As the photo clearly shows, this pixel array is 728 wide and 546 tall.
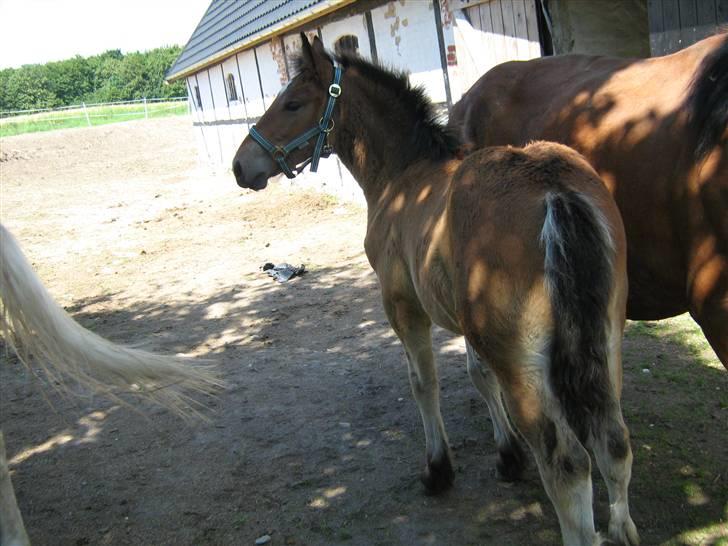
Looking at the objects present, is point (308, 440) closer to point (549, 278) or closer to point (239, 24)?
point (549, 278)

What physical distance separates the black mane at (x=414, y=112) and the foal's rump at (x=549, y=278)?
1088 millimetres

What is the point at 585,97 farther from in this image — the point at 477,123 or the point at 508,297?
the point at 508,297

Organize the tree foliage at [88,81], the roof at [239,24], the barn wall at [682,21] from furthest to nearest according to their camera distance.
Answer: the tree foliage at [88,81] < the roof at [239,24] < the barn wall at [682,21]

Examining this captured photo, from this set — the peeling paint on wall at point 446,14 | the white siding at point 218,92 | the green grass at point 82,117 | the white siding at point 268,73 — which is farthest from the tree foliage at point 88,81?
the peeling paint on wall at point 446,14

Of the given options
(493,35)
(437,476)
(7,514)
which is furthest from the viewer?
(493,35)

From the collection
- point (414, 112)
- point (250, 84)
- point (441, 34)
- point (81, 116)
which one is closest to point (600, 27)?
point (441, 34)

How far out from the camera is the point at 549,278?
2182mm

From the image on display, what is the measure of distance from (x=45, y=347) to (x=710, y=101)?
8.93 feet

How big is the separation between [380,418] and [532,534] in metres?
1.50

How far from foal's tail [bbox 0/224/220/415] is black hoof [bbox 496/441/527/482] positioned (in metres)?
1.61

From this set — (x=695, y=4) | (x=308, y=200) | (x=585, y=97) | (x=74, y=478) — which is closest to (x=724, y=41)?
(x=585, y=97)

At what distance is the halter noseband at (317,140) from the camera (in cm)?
390

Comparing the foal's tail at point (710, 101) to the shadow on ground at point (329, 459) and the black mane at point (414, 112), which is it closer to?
the black mane at point (414, 112)

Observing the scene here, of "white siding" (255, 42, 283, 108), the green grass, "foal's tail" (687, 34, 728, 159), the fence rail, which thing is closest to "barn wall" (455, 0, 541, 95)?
"foal's tail" (687, 34, 728, 159)
